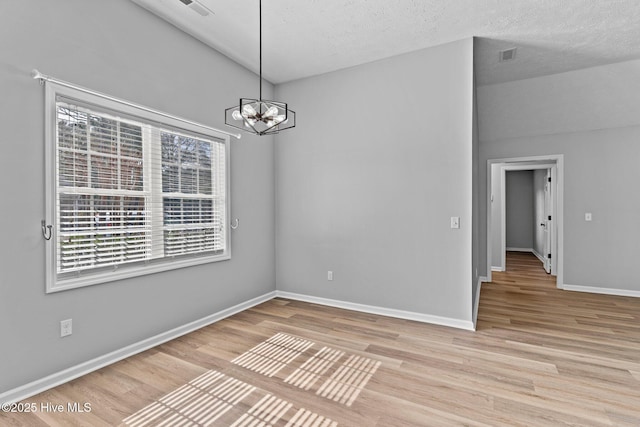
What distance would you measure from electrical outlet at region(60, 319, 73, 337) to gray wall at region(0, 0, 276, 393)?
0.12ft

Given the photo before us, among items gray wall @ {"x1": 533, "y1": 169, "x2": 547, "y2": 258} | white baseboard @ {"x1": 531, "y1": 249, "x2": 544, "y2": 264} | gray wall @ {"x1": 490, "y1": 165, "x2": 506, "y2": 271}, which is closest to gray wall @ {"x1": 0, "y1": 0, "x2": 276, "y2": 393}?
gray wall @ {"x1": 490, "y1": 165, "x2": 506, "y2": 271}

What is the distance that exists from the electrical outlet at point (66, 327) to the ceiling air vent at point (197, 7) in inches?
110

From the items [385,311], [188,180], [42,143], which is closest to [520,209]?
[385,311]

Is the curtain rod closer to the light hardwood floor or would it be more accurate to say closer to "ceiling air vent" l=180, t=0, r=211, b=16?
"ceiling air vent" l=180, t=0, r=211, b=16

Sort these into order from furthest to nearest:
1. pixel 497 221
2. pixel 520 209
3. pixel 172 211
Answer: pixel 520 209 < pixel 497 221 < pixel 172 211

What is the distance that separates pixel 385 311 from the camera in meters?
3.77

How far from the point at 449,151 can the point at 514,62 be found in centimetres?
165

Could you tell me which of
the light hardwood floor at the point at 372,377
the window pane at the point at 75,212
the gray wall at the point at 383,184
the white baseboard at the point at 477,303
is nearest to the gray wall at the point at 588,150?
the white baseboard at the point at 477,303

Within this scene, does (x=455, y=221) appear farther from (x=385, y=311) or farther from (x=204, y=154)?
(x=204, y=154)

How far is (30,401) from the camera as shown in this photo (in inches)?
80.9

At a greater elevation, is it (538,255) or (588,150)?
(588,150)

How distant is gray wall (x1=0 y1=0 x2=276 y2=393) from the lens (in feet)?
6.70

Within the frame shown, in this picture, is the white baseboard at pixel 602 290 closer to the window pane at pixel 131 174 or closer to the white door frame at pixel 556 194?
the white door frame at pixel 556 194

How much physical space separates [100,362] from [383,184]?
3.27m
